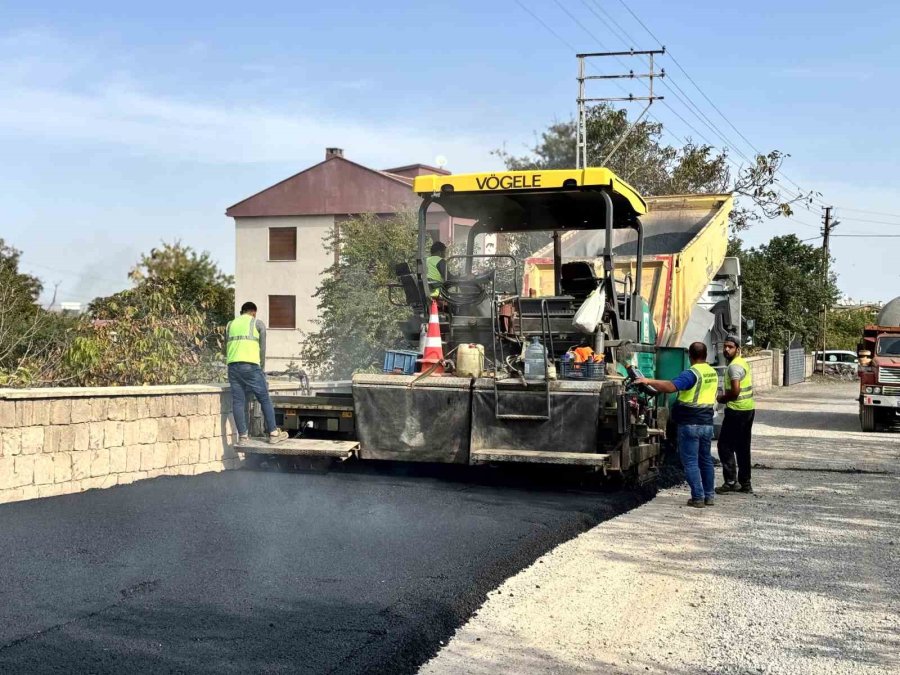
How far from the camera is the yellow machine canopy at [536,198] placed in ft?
27.5

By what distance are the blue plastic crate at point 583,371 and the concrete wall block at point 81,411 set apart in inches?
143

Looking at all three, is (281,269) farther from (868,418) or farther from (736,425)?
(736,425)

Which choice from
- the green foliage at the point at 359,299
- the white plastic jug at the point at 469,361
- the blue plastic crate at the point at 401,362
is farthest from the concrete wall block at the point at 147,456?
the green foliage at the point at 359,299

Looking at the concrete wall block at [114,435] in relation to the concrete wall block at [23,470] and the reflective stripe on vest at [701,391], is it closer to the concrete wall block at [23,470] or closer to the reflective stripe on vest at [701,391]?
the concrete wall block at [23,470]

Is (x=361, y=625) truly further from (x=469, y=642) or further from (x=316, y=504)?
(x=316, y=504)

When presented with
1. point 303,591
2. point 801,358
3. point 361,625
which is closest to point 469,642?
point 361,625

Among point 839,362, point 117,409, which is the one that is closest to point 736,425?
point 117,409

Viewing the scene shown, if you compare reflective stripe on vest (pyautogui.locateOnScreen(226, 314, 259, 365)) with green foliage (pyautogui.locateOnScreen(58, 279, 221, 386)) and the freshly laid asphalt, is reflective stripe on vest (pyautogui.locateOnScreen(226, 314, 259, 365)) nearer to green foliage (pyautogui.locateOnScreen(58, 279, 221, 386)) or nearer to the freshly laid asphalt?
the freshly laid asphalt

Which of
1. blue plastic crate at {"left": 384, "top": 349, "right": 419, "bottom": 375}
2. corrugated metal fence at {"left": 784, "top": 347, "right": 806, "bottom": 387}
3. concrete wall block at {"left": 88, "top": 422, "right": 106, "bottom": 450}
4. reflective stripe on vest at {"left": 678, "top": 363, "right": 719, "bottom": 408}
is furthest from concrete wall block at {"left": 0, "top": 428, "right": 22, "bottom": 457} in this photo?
corrugated metal fence at {"left": 784, "top": 347, "right": 806, "bottom": 387}

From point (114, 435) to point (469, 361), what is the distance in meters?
2.89

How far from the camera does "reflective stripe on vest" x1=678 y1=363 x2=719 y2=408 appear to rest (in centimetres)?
870

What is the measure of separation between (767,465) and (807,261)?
32.3 m

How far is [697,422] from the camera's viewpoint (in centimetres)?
867

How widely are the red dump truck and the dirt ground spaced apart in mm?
8812
